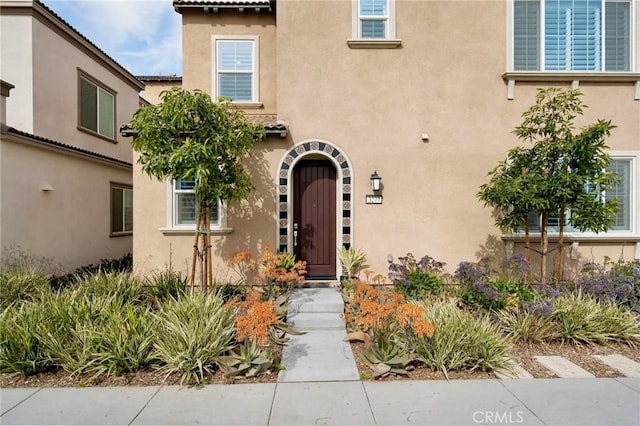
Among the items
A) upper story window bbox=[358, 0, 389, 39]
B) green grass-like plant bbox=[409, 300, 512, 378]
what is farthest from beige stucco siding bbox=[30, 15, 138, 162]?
green grass-like plant bbox=[409, 300, 512, 378]

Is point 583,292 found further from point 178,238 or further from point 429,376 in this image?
point 178,238

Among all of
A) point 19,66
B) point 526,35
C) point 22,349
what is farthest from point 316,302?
point 19,66

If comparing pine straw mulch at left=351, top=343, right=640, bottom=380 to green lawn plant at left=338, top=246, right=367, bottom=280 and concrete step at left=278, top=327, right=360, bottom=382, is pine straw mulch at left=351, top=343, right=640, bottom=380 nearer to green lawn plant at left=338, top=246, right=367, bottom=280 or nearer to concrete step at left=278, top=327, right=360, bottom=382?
concrete step at left=278, top=327, right=360, bottom=382

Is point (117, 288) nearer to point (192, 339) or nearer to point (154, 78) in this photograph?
point (192, 339)

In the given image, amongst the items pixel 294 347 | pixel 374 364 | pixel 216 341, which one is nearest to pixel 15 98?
pixel 216 341

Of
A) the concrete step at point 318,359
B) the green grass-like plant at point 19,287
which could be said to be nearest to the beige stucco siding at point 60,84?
the green grass-like plant at point 19,287

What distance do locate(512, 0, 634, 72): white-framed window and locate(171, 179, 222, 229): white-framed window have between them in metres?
7.61

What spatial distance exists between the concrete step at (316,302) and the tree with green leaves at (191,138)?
1.89 meters

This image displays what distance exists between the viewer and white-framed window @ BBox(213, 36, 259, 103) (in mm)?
8406

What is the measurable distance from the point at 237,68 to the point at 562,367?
8.72 metres

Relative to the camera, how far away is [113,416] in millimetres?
3471

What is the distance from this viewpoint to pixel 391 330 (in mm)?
4883

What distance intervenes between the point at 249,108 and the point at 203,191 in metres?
3.26

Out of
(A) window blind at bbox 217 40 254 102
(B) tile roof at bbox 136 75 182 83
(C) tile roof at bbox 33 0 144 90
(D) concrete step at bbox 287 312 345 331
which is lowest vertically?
(D) concrete step at bbox 287 312 345 331
